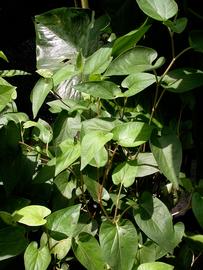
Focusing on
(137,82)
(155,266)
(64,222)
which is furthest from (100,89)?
(155,266)

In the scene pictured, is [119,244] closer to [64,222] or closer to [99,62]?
[64,222]

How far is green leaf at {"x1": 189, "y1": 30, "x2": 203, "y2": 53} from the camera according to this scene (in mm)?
984

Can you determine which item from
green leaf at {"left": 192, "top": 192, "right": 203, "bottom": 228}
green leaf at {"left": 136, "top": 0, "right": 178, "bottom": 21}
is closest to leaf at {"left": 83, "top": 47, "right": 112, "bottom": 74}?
green leaf at {"left": 136, "top": 0, "right": 178, "bottom": 21}

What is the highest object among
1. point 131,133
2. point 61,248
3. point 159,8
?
point 159,8

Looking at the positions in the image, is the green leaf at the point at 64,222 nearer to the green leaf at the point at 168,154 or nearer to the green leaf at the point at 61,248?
the green leaf at the point at 61,248

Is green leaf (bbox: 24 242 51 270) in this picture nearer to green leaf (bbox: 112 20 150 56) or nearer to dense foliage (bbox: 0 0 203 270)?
dense foliage (bbox: 0 0 203 270)

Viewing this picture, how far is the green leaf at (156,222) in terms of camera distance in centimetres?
98

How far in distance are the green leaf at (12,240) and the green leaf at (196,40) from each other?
55 cm

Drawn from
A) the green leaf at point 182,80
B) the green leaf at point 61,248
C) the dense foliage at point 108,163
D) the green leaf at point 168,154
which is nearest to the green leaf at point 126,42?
the dense foliage at point 108,163

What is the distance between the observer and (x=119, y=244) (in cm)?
95

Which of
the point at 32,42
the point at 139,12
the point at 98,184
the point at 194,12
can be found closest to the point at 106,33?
the point at 139,12

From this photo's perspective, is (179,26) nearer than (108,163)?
Yes

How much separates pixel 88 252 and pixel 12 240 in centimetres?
17

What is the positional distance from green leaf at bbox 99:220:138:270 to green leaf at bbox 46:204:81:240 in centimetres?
6
